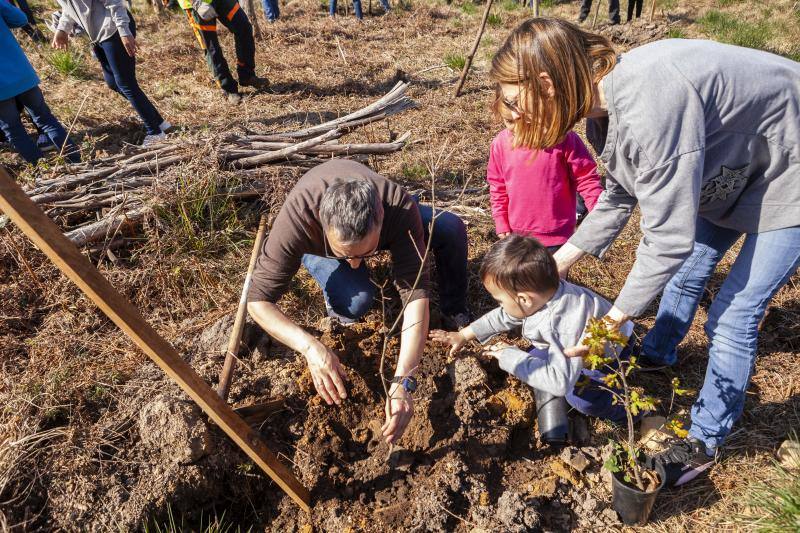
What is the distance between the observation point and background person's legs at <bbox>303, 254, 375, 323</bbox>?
2.74 metres

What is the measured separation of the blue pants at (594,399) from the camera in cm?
217

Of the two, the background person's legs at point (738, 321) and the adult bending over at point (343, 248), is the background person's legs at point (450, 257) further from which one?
the background person's legs at point (738, 321)

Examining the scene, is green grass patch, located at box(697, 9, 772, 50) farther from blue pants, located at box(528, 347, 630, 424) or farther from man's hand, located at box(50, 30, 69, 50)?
man's hand, located at box(50, 30, 69, 50)

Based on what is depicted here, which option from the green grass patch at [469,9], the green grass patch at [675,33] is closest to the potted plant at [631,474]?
the green grass patch at [675,33]

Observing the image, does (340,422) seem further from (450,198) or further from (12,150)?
(12,150)

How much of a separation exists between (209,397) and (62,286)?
231cm

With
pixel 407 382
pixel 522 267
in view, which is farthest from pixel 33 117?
pixel 522 267

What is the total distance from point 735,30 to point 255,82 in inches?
280

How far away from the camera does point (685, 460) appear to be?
204cm

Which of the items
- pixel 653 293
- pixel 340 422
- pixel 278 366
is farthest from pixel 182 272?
pixel 653 293

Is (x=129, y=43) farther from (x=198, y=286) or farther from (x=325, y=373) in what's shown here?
(x=325, y=373)

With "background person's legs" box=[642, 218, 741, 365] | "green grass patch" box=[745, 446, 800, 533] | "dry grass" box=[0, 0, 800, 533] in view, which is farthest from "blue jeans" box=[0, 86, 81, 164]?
"green grass patch" box=[745, 446, 800, 533]

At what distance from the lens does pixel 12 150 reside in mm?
4980

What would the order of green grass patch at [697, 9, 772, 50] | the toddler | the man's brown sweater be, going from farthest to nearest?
1. green grass patch at [697, 9, 772, 50]
2. the man's brown sweater
3. the toddler
